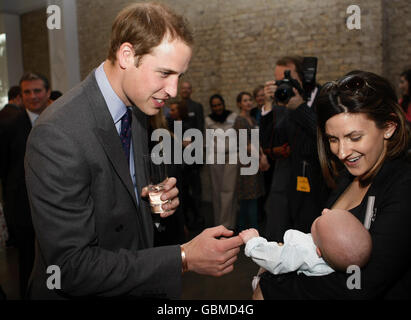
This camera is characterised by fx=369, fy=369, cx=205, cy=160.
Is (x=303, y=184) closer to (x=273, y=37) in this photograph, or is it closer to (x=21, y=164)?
(x=21, y=164)

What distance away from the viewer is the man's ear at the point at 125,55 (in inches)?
52.2

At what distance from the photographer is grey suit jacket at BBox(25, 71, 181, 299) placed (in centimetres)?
118

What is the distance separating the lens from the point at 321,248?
1.38 metres

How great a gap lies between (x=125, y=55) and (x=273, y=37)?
539 cm

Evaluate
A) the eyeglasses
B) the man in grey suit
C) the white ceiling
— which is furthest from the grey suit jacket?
the white ceiling

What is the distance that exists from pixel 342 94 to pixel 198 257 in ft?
2.84

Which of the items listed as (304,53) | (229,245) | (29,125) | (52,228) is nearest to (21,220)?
(29,125)

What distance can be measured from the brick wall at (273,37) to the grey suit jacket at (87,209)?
2.46 metres

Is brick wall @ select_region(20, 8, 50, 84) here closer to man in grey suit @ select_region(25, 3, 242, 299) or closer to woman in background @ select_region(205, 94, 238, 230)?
woman in background @ select_region(205, 94, 238, 230)

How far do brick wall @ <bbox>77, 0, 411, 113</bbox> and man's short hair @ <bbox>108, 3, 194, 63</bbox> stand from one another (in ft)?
7.63

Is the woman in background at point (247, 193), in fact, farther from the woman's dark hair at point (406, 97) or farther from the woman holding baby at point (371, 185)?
the woman holding baby at point (371, 185)

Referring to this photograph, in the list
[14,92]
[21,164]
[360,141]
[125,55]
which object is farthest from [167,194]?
[14,92]

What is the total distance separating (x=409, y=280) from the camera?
133cm

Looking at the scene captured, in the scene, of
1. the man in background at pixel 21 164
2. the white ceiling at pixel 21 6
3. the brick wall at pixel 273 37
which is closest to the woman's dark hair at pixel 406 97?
the brick wall at pixel 273 37
